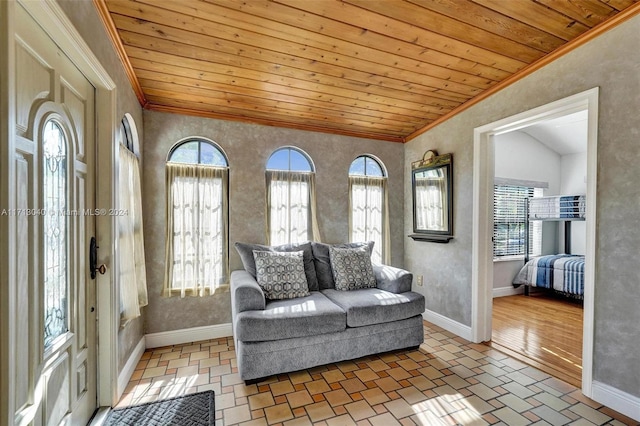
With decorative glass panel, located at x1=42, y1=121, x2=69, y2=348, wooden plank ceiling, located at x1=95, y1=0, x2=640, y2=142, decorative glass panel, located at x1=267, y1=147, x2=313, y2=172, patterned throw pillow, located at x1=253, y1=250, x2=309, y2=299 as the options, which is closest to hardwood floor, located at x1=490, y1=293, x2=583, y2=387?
patterned throw pillow, located at x1=253, y1=250, x2=309, y2=299

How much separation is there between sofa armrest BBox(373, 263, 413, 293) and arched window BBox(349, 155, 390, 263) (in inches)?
25.5

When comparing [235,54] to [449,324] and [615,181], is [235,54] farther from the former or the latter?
[449,324]

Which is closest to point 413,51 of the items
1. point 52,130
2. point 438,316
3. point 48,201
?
point 52,130

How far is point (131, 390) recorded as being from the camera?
6.98 feet

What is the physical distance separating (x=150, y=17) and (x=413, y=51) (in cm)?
183

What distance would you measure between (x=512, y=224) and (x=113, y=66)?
568 centimetres

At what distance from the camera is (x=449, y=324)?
3.24 meters

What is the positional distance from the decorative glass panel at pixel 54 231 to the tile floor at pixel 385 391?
1.00 metres

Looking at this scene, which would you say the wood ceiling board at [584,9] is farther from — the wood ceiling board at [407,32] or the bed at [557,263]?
the bed at [557,263]

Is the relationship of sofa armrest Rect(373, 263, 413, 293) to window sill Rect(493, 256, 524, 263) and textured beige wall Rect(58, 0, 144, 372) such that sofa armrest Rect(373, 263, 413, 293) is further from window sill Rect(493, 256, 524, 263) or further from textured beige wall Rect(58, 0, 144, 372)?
window sill Rect(493, 256, 524, 263)

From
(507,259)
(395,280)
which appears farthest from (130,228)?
(507,259)

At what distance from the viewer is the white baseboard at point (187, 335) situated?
9.31 ft

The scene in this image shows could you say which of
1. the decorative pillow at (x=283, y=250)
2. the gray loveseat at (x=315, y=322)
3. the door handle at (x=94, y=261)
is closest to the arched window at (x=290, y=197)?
the decorative pillow at (x=283, y=250)

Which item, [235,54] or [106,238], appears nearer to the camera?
[106,238]
